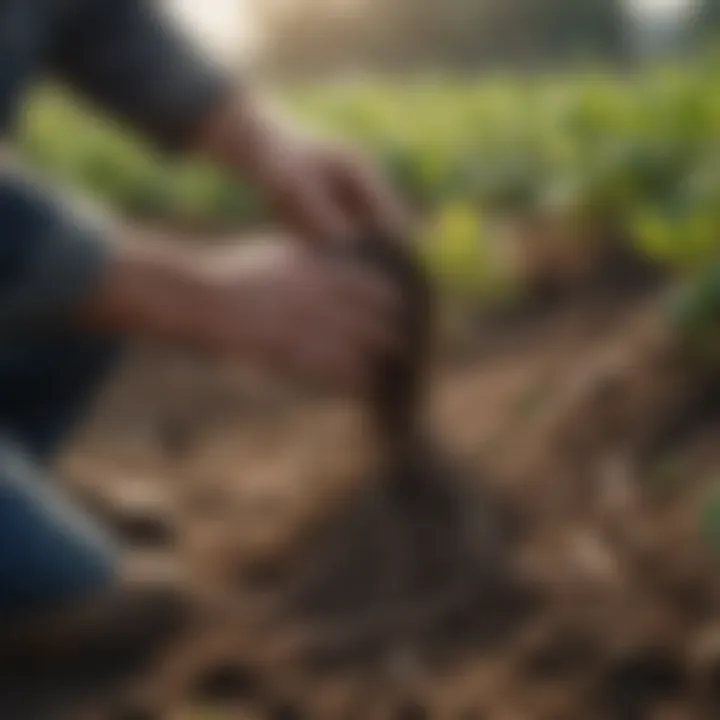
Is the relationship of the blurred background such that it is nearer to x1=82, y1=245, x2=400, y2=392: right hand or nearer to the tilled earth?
the tilled earth

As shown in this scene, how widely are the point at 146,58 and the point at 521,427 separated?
0.51 m

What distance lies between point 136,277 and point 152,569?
0.36m

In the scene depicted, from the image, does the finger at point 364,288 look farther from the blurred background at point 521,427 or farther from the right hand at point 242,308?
the blurred background at point 521,427

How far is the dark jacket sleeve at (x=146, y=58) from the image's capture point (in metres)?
1.37

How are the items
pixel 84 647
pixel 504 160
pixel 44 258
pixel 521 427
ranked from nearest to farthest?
pixel 44 258, pixel 84 647, pixel 521 427, pixel 504 160

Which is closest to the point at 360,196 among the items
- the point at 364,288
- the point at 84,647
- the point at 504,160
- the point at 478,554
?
the point at 364,288

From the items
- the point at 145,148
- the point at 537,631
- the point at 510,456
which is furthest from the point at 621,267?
the point at 145,148

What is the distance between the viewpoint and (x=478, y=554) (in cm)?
127

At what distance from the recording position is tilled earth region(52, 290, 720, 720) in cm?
109

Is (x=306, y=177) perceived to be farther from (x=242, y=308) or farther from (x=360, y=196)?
(x=242, y=308)

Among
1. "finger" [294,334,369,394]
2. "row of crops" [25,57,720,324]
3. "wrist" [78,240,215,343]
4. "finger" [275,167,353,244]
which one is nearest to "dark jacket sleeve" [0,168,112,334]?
"wrist" [78,240,215,343]

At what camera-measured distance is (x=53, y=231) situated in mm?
1065

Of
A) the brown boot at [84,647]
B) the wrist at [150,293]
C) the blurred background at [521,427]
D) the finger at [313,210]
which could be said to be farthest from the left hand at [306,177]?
the brown boot at [84,647]

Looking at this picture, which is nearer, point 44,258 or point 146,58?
point 44,258
